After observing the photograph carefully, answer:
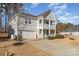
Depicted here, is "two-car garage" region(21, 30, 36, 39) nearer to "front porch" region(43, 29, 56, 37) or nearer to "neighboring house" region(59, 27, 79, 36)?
"front porch" region(43, 29, 56, 37)

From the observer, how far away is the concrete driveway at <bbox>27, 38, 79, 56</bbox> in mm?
3752

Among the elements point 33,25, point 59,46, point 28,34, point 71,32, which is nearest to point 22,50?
point 28,34

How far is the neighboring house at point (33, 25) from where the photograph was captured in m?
3.81

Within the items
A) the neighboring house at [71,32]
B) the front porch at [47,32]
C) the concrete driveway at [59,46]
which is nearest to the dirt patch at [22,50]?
the concrete driveway at [59,46]

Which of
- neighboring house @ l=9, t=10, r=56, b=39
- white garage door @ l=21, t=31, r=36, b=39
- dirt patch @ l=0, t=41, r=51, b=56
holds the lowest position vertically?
dirt patch @ l=0, t=41, r=51, b=56

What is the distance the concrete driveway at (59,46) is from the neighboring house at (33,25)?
104 millimetres

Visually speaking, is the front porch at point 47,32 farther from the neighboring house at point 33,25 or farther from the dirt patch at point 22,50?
the dirt patch at point 22,50

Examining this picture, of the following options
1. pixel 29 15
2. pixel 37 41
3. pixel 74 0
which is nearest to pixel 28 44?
pixel 37 41

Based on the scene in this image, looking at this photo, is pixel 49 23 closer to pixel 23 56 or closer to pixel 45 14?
pixel 45 14

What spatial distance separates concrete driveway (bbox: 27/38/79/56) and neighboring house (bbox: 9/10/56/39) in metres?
0.10

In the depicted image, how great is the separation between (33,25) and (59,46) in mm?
454

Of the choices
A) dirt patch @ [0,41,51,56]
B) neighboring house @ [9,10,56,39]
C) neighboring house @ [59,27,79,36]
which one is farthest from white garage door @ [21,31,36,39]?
neighboring house @ [59,27,79,36]

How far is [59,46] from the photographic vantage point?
380 centimetres

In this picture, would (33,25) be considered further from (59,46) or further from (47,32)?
(59,46)
